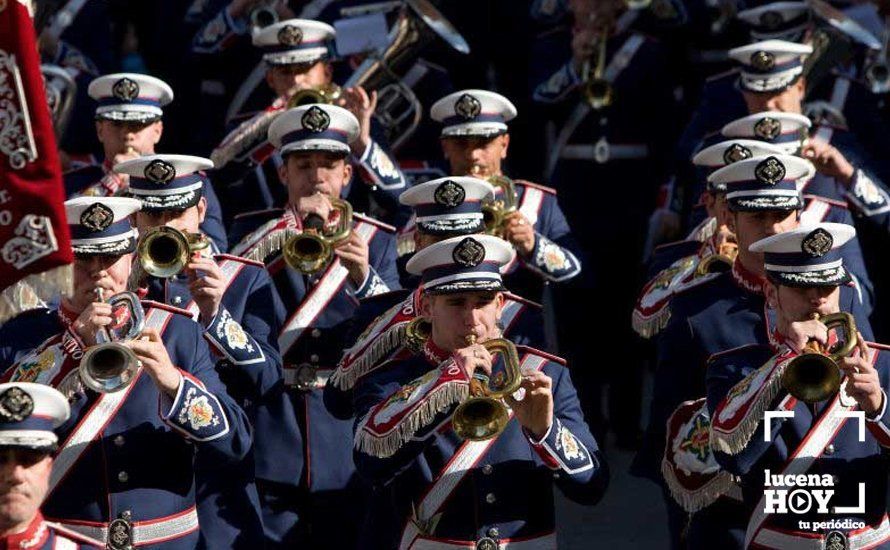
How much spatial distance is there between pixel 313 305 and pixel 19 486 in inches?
126

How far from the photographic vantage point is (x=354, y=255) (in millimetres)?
11047

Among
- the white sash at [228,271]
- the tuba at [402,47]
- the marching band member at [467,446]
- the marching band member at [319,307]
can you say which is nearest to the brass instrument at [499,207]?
the marching band member at [319,307]

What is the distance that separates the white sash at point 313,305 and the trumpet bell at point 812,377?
283 centimetres

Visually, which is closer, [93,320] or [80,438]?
[93,320]

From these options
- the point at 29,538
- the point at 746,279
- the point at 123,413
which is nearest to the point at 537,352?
the point at 746,279

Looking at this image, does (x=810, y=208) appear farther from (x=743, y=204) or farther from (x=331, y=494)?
(x=331, y=494)

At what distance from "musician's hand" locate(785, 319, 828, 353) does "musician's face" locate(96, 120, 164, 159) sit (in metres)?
4.10

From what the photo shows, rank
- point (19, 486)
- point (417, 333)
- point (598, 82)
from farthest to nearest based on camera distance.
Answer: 1. point (598, 82)
2. point (417, 333)
3. point (19, 486)

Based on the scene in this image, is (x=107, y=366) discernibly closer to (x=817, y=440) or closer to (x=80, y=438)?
(x=80, y=438)

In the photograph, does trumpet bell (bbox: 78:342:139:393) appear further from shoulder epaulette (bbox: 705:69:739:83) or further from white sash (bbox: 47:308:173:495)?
shoulder epaulette (bbox: 705:69:739:83)

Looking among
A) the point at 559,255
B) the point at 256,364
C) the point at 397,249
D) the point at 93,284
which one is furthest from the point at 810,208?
the point at 93,284

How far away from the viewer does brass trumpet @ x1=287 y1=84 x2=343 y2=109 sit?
12586 millimetres

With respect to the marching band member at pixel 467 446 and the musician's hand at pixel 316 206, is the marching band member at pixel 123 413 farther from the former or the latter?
the musician's hand at pixel 316 206

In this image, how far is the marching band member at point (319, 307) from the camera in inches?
437
